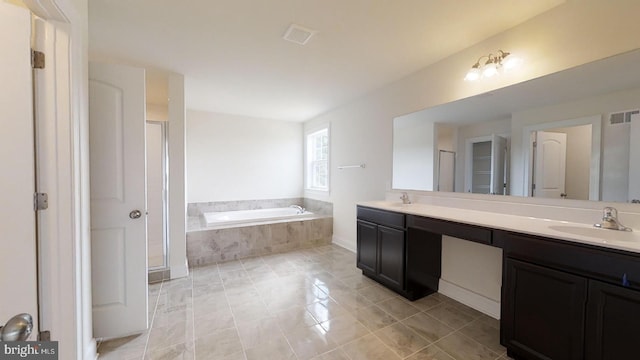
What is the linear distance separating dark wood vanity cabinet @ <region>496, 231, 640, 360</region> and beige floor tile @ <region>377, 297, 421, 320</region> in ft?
2.19

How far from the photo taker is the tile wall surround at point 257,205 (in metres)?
4.33

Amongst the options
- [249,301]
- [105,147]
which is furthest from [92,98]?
[249,301]

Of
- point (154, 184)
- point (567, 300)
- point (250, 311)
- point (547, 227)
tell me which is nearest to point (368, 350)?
point (250, 311)

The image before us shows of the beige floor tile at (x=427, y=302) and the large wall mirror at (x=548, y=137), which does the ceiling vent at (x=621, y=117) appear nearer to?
the large wall mirror at (x=548, y=137)

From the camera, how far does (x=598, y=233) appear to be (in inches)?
56.9

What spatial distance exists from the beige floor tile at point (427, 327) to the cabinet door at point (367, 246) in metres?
0.67

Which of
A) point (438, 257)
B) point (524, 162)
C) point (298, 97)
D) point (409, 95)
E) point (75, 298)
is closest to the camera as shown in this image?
point (75, 298)

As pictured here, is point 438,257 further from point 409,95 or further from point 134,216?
point 134,216

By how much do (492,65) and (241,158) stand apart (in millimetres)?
4000

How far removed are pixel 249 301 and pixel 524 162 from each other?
2602 mm

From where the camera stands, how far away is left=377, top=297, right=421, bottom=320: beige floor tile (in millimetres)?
2095

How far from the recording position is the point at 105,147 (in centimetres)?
168

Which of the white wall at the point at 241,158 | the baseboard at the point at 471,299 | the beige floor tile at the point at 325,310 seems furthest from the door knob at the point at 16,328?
the white wall at the point at 241,158

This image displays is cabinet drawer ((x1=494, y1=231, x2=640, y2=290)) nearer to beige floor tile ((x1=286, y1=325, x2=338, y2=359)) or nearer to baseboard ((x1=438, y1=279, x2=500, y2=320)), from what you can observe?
baseboard ((x1=438, y1=279, x2=500, y2=320))
